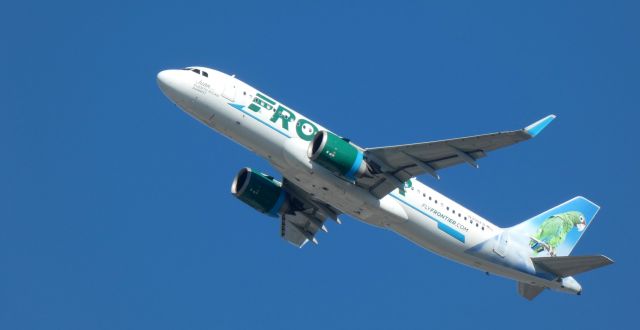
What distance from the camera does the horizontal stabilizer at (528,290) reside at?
51.5m

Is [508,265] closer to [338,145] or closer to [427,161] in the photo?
[427,161]

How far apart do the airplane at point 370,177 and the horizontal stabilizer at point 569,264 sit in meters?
0.05

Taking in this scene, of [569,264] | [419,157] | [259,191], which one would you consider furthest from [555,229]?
[259,191]

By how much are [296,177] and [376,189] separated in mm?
3658

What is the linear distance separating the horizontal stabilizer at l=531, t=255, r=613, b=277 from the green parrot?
1.33 metres

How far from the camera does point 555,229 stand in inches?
2101

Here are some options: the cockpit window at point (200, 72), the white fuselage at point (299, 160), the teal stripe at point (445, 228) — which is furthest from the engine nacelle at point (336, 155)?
the cockpit window at point (200, 72)

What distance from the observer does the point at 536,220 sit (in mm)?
52812

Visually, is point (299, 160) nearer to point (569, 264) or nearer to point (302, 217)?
point (302, 217)

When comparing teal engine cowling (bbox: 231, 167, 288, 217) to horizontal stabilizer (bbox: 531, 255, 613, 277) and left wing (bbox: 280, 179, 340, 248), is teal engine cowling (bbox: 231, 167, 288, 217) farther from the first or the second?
horizontal stabilizer (bbox: 531, 255, 613, 277)

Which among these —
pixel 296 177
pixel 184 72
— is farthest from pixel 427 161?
pixel 184 72

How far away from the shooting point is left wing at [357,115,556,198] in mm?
42406

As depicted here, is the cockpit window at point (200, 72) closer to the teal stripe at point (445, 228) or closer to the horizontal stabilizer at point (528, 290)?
the teal stripe at point (445, 228)

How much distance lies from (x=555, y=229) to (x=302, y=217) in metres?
13.1
